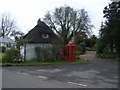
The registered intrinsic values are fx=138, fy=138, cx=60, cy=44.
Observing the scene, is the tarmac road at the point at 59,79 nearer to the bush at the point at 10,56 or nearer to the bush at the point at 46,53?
the bush at the point at 10,56

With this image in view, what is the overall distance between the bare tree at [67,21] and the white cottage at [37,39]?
9.60m

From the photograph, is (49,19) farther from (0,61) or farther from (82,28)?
(0,61)

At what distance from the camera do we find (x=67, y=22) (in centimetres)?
3484

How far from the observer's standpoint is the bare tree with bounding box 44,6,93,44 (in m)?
34.2

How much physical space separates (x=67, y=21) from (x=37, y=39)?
14.4 meters

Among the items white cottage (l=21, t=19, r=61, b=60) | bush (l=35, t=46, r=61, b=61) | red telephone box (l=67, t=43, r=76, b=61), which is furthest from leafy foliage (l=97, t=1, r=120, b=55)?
bush (l=35, t=46, r=61, b=61)

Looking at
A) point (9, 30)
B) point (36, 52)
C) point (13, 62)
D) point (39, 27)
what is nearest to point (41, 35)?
point (39, 27)

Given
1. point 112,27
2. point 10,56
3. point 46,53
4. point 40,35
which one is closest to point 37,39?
point 40,35

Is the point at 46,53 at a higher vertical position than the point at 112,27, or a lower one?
lower

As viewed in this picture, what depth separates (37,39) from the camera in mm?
22422

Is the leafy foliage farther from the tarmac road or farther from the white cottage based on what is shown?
the tarmac road

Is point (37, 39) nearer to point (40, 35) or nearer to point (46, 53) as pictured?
point (40, 35)

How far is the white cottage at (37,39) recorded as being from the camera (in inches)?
783

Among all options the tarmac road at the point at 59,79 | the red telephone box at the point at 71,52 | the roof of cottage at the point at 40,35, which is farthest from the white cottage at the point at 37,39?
the tarmac road at the point at 59,79
